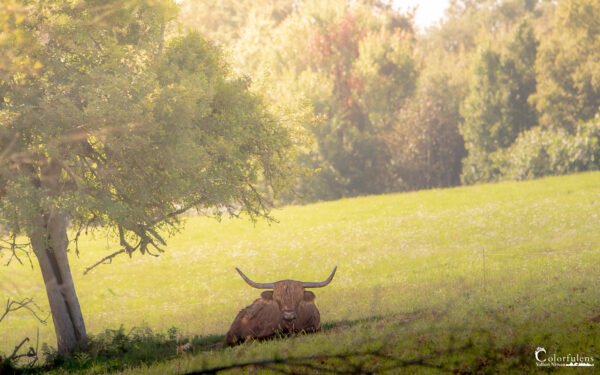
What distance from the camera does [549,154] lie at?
2092 inches

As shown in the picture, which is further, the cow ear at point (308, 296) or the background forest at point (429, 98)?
the background forest at point (429, 98)

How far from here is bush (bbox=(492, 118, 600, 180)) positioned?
50719mm

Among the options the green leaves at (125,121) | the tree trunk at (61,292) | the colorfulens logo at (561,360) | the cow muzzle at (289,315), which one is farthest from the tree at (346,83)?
the colorfulens logo at (561,360)

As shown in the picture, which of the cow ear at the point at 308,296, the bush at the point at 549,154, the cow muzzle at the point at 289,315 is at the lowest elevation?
the cow muzzle at the point at 289,315

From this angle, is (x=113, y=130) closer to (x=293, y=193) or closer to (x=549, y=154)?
(x=293, y=193)

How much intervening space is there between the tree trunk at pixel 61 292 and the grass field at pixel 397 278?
1.45 metres

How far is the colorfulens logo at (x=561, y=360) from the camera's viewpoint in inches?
435

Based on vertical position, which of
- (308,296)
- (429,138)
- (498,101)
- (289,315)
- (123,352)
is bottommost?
(123,352)

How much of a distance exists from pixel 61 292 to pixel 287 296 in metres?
7.56

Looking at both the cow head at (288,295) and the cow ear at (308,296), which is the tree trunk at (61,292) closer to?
the cow head at (288,295)

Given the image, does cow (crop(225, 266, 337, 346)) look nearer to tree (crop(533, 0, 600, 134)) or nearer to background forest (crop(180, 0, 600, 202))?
background forest (crop(180, 0, 600, 202))

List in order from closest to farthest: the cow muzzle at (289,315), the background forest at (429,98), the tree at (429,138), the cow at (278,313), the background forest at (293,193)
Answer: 1. the cow muzzle at (289,315)
2. the cow at (278,313)
3. the background forest at (293,193)
4. the background forest at (429,98)
5. the tree at (429,138)

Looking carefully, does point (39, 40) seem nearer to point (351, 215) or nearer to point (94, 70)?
point (94, 70)

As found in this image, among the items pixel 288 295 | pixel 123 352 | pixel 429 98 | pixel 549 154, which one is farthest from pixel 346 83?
pixel 288 295
